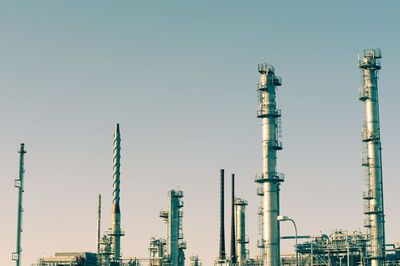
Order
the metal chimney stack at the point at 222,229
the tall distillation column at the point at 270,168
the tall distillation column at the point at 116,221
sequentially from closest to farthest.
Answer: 1. the tall distillation column at the point at 270,168
2. the tall distillation column at the point at 116,221
3. the metal chimney stack at the point at 222,229

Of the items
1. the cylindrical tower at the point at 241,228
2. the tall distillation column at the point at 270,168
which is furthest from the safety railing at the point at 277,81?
the cylindrical tower at the point at 241,228

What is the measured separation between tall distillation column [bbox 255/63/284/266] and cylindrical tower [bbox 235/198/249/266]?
119 feet

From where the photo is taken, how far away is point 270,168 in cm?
8806

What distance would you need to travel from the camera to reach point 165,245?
117 meters

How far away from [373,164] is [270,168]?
18302mm

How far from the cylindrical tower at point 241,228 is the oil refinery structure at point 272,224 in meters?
7.59

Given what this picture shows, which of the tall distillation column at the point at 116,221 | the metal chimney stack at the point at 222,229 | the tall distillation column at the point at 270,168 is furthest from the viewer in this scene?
the metal chimney stack at the point at 222,229

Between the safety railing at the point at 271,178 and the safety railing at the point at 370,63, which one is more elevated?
the safety railing at the point at 370,63

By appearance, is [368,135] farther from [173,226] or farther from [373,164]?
[173,226]

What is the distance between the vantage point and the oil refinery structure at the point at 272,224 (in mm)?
87562

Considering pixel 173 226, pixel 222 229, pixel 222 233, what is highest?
pixel 173 226

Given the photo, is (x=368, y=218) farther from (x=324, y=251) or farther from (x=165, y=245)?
(x=165, y=245)

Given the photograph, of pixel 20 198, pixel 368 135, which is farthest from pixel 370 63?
pixel 20 198

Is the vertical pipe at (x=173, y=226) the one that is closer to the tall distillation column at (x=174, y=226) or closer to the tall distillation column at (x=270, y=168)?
the tall distillation column at (x=174, y=226)
